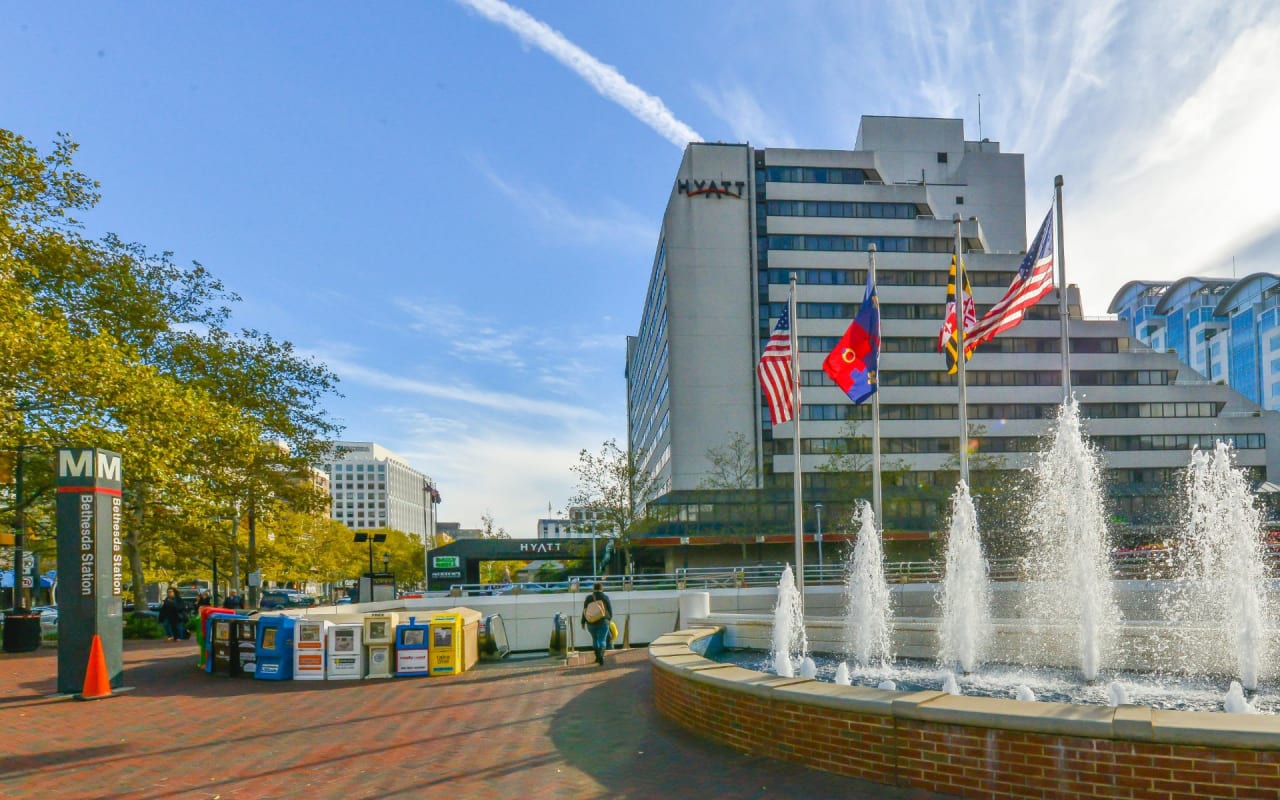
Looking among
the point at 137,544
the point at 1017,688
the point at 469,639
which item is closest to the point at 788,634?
the point at 1017,688

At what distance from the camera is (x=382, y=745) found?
9.97 m

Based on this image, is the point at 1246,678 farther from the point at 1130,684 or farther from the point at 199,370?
the point at 199,370

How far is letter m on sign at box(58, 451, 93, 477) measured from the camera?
14158 millimetres

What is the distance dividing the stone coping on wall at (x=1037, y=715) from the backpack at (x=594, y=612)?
299 inches

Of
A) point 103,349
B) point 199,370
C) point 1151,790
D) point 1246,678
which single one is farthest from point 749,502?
point 1151,790

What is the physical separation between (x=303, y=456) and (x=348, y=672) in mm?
23167

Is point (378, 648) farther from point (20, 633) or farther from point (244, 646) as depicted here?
point (20, 633)

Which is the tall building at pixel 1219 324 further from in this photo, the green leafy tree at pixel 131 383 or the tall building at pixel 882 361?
the green leafy tree at pixel 131 383

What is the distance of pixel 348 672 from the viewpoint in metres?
15.7

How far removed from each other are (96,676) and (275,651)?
285cm

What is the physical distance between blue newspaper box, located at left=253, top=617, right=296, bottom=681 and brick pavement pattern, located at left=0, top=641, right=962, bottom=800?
611 mm

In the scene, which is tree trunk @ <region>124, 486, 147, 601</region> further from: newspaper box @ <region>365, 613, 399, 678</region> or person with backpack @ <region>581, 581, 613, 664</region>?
person with backpack @ <region>581, 581, 613, 664</region>

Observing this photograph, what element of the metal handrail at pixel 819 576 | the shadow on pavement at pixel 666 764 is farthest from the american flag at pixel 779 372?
the metal handrail at pixel 819 576

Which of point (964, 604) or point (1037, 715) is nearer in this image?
point (1037, 715)
